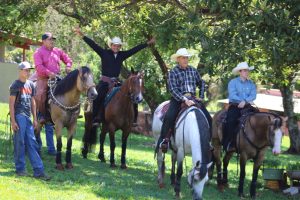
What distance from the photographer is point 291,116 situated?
25578 millimetres

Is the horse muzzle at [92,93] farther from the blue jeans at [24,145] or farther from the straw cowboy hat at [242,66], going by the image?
the straw cowboy hat at [242,66]

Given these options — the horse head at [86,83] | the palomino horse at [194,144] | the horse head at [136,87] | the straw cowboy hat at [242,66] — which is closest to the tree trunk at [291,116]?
the straw cowboy hat at [242,66]

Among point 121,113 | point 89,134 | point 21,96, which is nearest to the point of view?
point 21,96

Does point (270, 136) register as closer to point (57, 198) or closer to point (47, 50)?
point (57, 198)

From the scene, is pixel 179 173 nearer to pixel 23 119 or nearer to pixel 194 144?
pixel 194 144

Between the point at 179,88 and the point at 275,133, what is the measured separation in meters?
2.11

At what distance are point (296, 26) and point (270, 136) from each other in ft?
7.36

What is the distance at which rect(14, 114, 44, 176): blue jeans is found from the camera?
413 inches

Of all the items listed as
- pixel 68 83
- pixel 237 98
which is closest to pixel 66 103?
pixel 68 83

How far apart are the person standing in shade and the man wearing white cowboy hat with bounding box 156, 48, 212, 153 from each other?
8.19 ft

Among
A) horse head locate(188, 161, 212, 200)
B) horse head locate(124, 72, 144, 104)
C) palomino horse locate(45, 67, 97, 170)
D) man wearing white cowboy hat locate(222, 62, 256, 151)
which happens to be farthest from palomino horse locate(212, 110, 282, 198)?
palomino horse locate(45, 67, 97, 170)

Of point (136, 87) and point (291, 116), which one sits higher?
point (136, 87)

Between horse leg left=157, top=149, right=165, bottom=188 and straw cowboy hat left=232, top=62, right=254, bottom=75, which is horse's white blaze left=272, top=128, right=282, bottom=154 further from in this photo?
horse leg left=157, top=149, right=165, bottom=188

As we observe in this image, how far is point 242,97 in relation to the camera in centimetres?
1235
